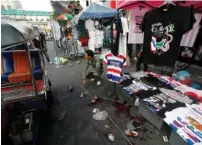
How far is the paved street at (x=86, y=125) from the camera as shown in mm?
2248

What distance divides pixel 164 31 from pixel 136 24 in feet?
3.04

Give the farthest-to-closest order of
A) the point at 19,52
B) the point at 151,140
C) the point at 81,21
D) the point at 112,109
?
1. the point at 81,21
2. the point at 112,109
3. the point at 19,52
4. the point at 151,140

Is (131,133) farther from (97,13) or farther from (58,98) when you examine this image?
(97,13)

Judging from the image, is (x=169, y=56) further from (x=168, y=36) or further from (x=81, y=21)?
(x=81, y=21)

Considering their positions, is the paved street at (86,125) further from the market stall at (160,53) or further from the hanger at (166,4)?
the hanger at (166,4)

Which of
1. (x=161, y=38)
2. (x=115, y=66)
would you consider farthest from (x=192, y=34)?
(x=115, y=66)

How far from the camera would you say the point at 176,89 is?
109 inches

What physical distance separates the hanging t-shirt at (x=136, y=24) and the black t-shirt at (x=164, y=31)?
0.61 m

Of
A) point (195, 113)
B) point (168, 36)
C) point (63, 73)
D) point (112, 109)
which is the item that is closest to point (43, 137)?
point (112, 109)

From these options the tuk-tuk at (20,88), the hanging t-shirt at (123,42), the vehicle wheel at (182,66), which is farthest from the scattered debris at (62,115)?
the vehicle wheel at (182,66)

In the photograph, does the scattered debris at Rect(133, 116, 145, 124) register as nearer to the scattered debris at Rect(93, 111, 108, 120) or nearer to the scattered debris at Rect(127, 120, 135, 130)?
the scattered debris at Rect(127, 120, 135, 130)

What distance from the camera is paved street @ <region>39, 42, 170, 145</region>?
2.25 m

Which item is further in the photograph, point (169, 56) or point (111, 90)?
point (111, 90)

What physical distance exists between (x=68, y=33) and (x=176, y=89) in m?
8.19
